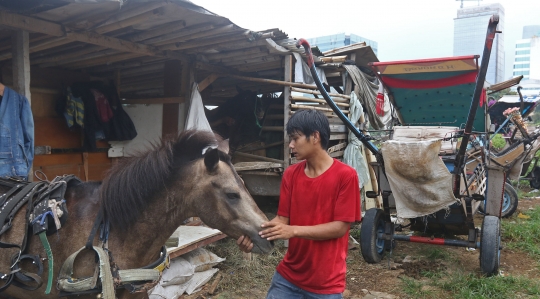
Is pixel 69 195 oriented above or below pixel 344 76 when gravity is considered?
below

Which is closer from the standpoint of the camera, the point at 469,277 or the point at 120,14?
the point at 120,14

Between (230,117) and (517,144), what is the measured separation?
5.51m

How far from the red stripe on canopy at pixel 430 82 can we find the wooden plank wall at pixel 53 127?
13.5 feet

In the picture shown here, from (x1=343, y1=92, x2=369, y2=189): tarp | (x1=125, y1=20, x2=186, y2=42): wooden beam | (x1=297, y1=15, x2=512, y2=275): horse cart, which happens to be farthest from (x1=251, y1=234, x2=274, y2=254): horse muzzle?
(x1=343, y1=92, x2=369, y2=189): tarp

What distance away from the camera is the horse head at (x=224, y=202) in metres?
2.20

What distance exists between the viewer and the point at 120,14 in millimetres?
3830

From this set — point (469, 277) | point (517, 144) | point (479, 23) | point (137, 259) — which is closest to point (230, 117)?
point (469, 277)

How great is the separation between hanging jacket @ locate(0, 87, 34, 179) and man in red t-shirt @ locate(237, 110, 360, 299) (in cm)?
267

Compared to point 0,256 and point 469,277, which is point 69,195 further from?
point 469,277

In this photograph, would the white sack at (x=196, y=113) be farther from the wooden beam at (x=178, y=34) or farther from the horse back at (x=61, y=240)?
the horse back at (x=61, y=240)

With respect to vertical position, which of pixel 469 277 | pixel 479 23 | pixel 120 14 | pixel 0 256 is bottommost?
pixel 469 277

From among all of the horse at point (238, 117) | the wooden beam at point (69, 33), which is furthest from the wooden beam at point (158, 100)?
the horse at point (238, 117)

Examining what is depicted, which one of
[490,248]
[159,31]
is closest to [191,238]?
[159,31]

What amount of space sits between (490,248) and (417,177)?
1.29 meters
